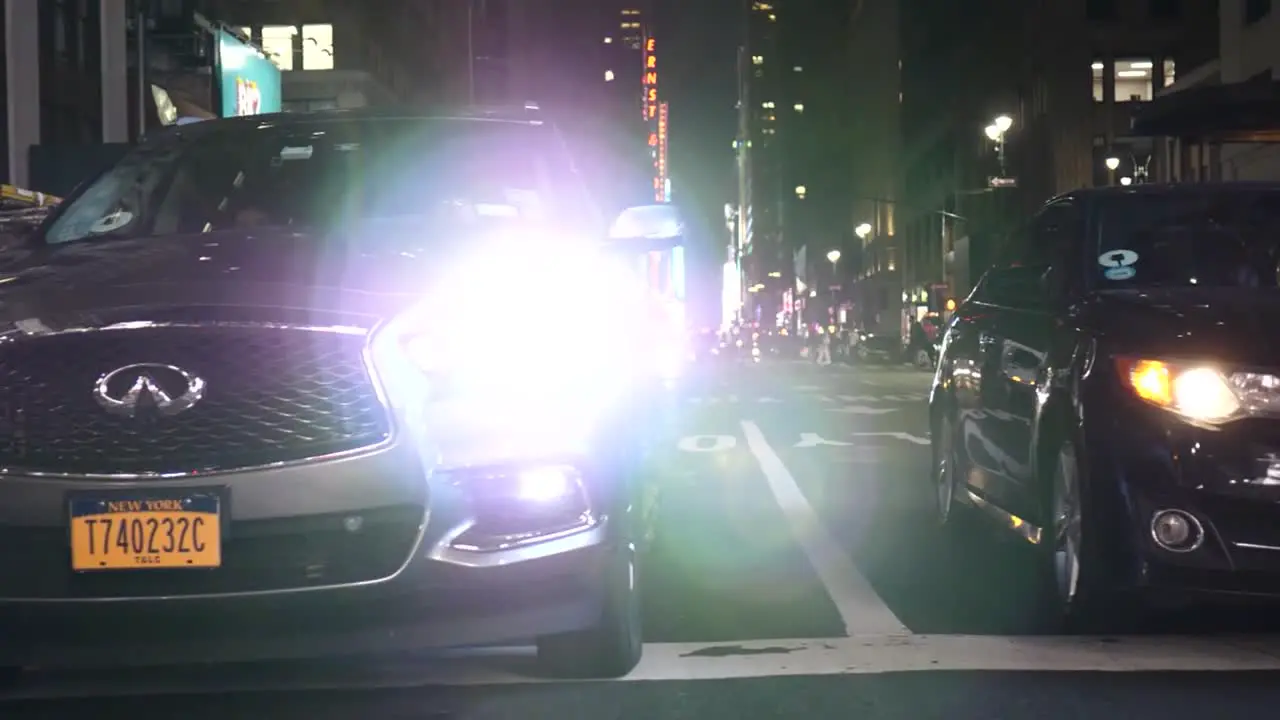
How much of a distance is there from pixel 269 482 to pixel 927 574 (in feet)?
13.6

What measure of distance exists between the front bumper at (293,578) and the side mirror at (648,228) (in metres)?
1.88

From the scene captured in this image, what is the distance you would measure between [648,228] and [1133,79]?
56173mm

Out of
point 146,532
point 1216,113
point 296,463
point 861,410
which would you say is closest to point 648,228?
point 296,463

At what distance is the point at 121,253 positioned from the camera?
5281mm

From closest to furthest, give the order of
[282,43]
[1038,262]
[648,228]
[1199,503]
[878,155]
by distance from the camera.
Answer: [1199,503], [648,228], [1038,262], [282,43], [878,155]

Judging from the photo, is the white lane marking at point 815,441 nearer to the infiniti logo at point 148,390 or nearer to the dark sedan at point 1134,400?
the dark sedan at point 1134,400

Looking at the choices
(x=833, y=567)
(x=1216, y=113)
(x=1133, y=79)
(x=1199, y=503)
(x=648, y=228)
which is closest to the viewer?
(x=1199, y=503)

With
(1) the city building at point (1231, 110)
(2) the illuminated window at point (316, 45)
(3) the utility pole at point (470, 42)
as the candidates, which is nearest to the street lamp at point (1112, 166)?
(1) the city building at point (1231, 110)

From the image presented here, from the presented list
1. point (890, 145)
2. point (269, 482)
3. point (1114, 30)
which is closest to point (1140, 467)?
point (269, 482)

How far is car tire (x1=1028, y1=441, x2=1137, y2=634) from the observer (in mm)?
5801

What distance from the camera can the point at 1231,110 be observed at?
2616 cm

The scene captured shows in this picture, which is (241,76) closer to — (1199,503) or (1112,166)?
(1112,166)

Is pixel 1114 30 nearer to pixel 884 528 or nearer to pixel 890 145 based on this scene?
pixel 890 145

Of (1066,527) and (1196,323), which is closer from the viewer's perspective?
(1196,323)
